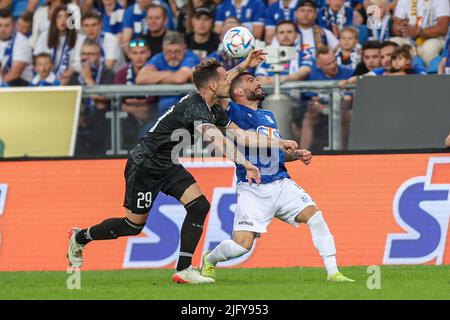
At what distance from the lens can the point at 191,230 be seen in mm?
11906

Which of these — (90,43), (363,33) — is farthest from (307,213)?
(90,43)

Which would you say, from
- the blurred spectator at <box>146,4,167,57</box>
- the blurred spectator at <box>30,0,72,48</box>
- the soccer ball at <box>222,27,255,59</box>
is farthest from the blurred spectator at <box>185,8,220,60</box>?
the soccer ball at <box>222,27,255,59</box>

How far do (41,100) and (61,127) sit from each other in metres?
0.54

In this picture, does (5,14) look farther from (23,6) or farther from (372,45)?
(372,45)

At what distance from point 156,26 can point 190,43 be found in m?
0.68

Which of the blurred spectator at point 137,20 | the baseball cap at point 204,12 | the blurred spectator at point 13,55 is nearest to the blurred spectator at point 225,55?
the baseball cap at point 204,12

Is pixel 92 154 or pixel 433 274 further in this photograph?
pixel 92 154

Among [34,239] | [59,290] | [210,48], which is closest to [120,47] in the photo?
[210,48]

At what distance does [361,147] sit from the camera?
15.3 meters

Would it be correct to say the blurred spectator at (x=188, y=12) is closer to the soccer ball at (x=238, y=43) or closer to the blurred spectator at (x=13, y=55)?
the blurred spectator at (x=13, y=55)

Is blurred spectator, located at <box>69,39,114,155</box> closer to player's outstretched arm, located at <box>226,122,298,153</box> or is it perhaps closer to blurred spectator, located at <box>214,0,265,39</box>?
blurred spectator, located at <box>214,0,265,39</box>

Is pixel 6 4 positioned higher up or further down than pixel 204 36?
higher up

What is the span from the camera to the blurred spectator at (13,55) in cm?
1866

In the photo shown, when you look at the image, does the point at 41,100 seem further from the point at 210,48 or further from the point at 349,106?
the point at 349,106
